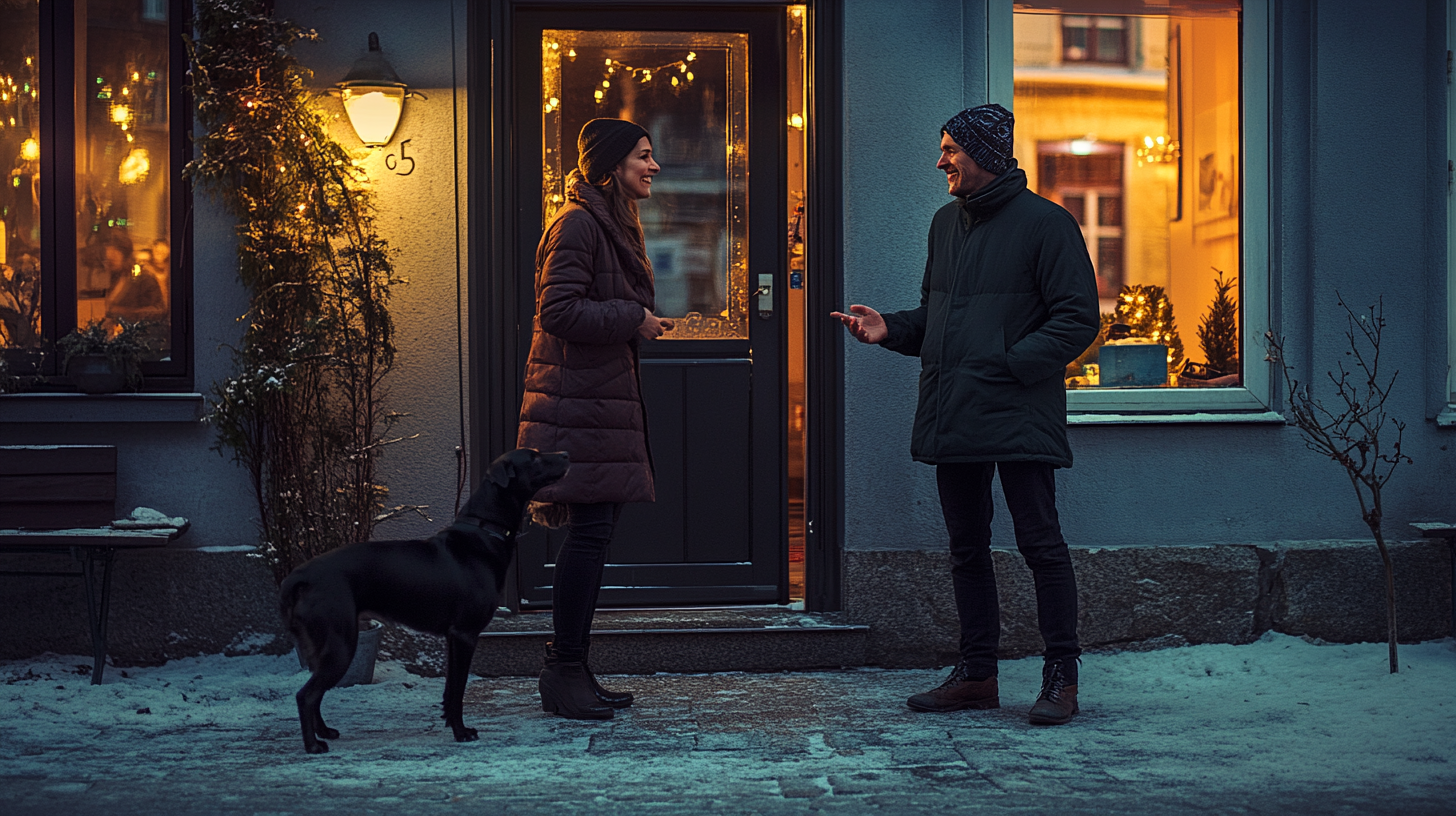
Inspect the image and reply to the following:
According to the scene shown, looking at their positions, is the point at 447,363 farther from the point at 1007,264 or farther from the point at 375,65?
the point at 1007,264

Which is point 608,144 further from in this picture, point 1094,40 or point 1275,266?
point 1275,266

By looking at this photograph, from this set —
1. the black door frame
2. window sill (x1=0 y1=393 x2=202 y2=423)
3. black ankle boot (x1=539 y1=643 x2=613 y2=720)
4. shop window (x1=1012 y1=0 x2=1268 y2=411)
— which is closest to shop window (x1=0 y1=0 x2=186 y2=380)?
window sill (x1=0 y1=393 x2=202 y2=423)

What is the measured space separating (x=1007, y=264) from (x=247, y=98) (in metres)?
2.98

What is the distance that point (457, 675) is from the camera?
Answer: 413cm

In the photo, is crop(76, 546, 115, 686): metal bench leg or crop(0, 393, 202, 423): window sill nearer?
crop(76, 546, 115, 686): metal bench leg

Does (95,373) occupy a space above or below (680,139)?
below

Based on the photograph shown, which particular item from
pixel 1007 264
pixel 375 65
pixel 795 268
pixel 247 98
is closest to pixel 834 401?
pixel 795 268

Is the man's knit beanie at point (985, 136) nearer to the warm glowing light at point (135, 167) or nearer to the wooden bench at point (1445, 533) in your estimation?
the wooden bench at point (1445, 533)

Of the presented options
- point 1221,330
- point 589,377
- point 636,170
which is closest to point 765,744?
point 589,377

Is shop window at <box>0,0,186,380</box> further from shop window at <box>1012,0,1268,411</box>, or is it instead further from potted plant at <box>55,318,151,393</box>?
shop window at <box>1012,0,1268,411</box>

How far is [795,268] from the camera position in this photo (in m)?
6.03

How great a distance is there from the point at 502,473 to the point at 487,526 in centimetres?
18

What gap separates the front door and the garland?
3.08ft

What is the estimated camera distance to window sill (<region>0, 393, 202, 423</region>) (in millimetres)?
5336
